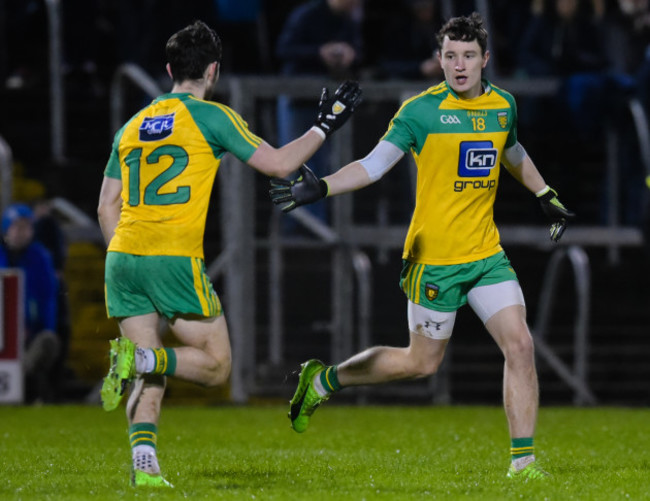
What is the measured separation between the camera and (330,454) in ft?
28.1

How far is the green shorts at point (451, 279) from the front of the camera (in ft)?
24.4

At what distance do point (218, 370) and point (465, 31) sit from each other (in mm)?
2208

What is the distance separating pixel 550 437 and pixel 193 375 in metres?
3.92

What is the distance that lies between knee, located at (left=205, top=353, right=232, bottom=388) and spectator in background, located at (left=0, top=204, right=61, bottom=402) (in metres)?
6.21

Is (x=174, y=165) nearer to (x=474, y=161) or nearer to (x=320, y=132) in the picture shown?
(x=320, y=132)

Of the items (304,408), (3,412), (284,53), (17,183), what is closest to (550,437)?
(304,408)

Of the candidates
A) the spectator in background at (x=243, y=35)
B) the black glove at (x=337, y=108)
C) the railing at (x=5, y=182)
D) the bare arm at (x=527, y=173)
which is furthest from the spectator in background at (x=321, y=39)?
the black glove at (x=337, y=108)

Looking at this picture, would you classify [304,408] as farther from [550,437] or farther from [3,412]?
[3,412]

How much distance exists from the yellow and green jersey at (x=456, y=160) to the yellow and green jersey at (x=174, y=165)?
1.15 meters

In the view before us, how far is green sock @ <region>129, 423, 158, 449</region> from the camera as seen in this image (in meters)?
6.59

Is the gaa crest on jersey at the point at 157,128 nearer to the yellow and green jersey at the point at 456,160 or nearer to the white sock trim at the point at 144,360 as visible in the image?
the white sock trim at the point at 144,360

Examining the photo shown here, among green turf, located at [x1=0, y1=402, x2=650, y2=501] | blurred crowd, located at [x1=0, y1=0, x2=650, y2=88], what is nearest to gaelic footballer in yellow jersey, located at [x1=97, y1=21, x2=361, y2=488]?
green turf, located at [x1=0, y1=402, x2=650, y2=501]

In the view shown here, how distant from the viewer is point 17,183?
15.0 meters

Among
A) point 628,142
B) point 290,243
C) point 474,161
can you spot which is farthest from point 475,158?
point 628,142
